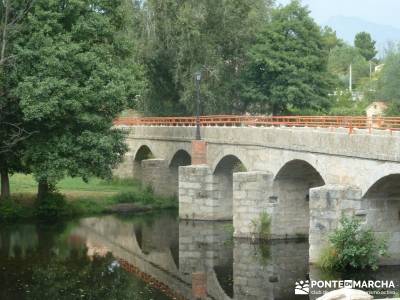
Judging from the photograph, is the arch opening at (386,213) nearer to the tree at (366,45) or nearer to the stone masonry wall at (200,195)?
the stone masonry wall at (200,195)

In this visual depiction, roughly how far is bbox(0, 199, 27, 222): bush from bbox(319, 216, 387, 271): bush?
1829cm

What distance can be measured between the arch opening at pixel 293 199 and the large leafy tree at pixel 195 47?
1593 cm

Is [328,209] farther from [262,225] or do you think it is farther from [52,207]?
[52,207]

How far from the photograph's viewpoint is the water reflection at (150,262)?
76.4ft

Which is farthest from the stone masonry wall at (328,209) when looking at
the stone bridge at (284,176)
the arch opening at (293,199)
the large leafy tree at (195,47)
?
the large leafy tree at (195,47)

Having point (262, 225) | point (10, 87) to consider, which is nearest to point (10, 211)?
point (10, 87)

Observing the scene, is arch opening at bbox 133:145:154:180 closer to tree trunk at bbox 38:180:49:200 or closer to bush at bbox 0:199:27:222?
tree trunk at bbox 38:180:49:200

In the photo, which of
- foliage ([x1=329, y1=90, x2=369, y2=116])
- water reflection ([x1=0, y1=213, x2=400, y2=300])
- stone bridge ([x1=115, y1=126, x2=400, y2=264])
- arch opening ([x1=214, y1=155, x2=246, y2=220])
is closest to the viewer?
water reflection ([x1=0, y1=213, x2=400, y2=300])

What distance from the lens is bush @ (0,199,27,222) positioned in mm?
36344

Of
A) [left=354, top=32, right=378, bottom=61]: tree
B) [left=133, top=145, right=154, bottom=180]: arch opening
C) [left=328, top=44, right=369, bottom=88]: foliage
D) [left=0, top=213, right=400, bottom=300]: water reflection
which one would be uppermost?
[left=354, top=32, right=378, bottom=61]: tree

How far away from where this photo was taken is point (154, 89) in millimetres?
50500

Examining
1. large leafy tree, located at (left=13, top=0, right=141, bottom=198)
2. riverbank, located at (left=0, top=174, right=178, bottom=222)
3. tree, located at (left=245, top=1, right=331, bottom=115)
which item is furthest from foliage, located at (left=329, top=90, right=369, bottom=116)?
large leafy tree, located at (left=13, top=0, right=141, bottom=198)

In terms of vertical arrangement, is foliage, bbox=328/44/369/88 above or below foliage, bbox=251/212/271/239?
above

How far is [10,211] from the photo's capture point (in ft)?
120
